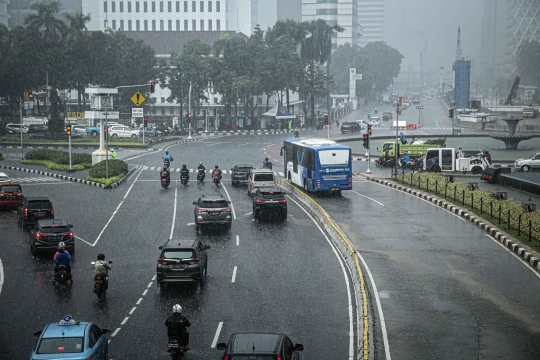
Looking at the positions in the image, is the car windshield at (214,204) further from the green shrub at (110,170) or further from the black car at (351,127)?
the black car at (351,127)

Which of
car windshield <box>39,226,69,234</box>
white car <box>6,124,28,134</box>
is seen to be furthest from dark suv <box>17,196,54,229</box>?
white car <box>6,124,28,134</box>

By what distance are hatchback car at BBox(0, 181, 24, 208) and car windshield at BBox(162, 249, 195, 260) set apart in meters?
20.5

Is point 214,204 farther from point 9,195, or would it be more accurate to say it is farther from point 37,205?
→ point 9,195

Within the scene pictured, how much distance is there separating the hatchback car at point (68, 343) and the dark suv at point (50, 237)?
533 inches

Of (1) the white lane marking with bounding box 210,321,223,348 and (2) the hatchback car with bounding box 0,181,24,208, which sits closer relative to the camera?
(1) the white lane marking with bounding box 210,321,223,348

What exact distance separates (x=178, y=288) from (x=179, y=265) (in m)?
1.23

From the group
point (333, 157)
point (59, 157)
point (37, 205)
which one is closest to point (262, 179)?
point (333, 157)

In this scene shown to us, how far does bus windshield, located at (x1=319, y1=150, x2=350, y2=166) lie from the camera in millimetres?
42375

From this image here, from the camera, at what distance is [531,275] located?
24859 millimetres

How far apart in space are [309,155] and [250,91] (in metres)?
66.6

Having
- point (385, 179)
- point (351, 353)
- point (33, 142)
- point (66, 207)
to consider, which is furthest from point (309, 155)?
point (33, 142)

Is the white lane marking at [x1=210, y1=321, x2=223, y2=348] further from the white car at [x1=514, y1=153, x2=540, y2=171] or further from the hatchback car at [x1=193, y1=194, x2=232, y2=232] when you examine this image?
the white car at [x1=514, y1=153, x2=540, y2=171]

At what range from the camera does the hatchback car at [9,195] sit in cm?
3944

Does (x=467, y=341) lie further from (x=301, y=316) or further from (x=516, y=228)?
(x=516, y=228)
